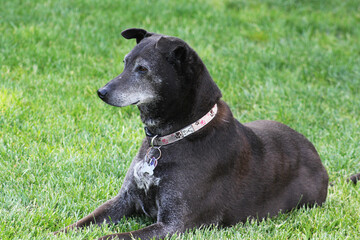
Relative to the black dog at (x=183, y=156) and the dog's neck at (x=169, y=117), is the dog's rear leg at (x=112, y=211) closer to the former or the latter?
the black dog at (x=183, y=156)

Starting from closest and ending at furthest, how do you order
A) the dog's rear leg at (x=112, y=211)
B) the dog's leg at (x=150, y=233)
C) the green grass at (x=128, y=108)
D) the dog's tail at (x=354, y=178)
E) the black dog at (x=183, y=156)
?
the dog's leg at (x=150, y=233) → the black dog at (x=183, y=156) → the dog's rear leg at (x=112, y=211) → the green grass at (x=128, y=108) → the dog's tail at (x=354, y=178)

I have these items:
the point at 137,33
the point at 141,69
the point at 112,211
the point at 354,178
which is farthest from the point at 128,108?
the point at 354,178

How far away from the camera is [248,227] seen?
12.8ft

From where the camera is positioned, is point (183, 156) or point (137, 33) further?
point (137, 33)

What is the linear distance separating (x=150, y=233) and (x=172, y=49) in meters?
1.31

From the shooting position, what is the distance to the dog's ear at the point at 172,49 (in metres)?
3.62

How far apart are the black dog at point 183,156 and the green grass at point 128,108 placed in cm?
16

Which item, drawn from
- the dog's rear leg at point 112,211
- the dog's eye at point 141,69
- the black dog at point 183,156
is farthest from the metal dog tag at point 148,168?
the dog's eye at point 141,69

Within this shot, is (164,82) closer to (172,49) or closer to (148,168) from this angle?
(172,49)

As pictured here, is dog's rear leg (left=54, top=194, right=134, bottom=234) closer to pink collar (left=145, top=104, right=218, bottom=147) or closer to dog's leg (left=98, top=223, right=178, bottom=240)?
dog's leg (left=98, top=223, right=178, bottom=240)

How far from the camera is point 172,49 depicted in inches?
143

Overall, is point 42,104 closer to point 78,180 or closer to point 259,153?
point 78,180

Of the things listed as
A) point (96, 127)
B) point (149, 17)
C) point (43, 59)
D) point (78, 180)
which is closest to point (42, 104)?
point (96, 127)

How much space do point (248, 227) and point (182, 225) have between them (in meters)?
0.58
